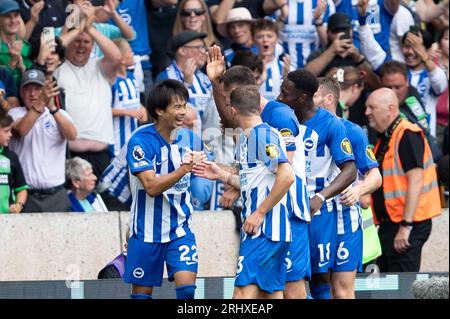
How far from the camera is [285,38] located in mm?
15344

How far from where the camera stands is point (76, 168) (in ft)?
43.0

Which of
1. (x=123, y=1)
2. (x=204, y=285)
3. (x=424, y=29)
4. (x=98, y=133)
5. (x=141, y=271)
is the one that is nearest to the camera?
(x=141, y=271)

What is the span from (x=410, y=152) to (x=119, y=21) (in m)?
3.56

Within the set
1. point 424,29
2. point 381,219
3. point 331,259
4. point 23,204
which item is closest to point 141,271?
point 331,259

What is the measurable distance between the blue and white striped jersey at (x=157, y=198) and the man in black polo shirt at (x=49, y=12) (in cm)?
392

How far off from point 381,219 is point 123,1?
389cm

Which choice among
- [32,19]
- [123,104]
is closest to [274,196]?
[123,104]

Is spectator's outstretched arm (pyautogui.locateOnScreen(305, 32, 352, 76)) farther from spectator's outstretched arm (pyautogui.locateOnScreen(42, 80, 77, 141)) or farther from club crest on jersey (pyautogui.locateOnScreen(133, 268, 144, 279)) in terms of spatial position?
club crest on jersey (pyautogui.locateOnScreen(133, 268, 144, 279))

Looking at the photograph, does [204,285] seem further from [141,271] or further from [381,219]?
[381,219]

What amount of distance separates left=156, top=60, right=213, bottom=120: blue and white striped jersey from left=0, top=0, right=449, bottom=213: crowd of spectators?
0.02 m

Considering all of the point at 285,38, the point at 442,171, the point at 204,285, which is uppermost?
the point at 285,38

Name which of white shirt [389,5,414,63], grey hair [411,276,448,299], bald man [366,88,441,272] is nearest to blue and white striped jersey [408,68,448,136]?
white shirt [389,5,414,63]

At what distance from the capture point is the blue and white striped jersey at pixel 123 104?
553 inches

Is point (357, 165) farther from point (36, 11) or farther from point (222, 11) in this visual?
point (222, 11)
